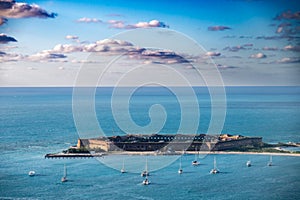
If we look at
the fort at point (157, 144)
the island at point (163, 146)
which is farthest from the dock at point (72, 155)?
the fort at point (157, 144)

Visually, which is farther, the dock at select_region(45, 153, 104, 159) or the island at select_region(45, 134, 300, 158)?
the island at select_region(45, 134, 300, 158)

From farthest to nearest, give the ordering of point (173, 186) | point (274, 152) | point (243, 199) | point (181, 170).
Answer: point (274, 152), point (181, 170), point (173, 186), point (243, 199)

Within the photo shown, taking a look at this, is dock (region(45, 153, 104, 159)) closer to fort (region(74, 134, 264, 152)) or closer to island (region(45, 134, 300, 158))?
island (region(45, 134, 300, 158))

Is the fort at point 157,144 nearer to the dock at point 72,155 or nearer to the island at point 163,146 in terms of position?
the island at point 163,146

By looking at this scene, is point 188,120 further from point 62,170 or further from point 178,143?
point 62,170

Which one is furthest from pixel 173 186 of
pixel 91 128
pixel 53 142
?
pixel 91 128

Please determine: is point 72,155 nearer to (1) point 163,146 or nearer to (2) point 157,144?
(2) point 157,144

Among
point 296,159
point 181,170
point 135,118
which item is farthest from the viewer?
point 135,118

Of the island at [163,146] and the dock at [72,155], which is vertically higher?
the island at [163,146]

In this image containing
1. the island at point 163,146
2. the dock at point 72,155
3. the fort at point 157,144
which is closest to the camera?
the dock at point 72,155

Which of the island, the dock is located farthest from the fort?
the dock

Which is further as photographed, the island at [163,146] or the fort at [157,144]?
the fort at [157,144]
